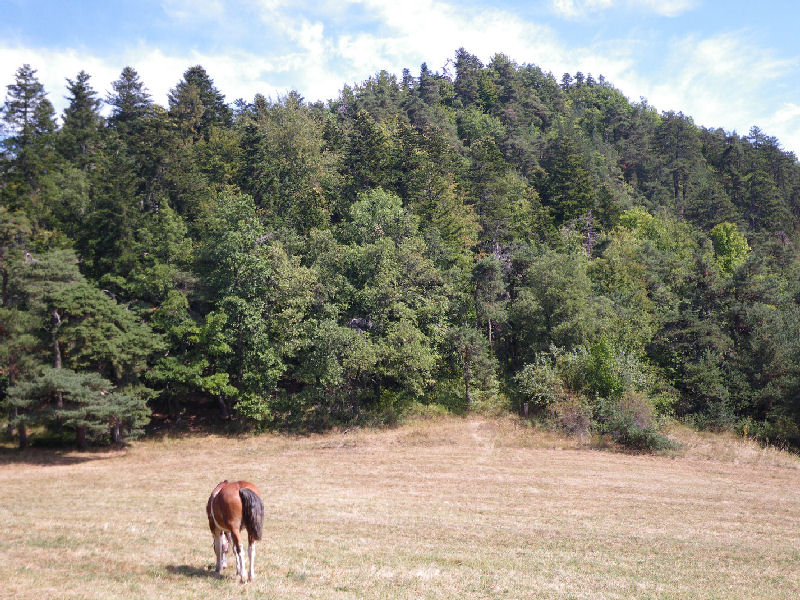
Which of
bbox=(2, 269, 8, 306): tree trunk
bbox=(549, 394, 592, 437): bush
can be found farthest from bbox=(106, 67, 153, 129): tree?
bbox=(549, 394, 592, 437): bush

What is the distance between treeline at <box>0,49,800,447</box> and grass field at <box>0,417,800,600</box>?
4.63m

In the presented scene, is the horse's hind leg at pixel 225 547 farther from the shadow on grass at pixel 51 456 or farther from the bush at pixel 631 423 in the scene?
the bush at pixel 631 423

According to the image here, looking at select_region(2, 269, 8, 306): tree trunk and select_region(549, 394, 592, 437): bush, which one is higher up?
select_region(2, 269, 8, 306): tree trunk

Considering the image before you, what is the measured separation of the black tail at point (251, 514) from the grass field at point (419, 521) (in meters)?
0.95

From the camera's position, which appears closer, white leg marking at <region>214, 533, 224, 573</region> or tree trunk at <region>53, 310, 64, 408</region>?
white leg marking at <region>214, 533, 224, 573</region>

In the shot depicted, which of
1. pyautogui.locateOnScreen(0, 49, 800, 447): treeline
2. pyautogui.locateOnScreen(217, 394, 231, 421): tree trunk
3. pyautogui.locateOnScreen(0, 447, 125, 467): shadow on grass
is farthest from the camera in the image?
pyautogui.locateOnScreen(217, 394, 231, 421): tree trunk

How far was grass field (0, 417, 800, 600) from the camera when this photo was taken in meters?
11.4

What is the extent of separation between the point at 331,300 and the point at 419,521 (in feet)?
81.0

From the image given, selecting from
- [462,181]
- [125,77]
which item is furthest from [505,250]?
[125,77]

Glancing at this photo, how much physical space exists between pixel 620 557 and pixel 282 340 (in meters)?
27.8

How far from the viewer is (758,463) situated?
29453 millimetres

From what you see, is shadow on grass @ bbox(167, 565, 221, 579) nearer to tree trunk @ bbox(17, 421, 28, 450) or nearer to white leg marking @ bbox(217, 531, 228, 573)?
white leg marking @ bbox(217, 531, 228, 573)

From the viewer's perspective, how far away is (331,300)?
133 feet

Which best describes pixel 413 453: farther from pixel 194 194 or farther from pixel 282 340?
pixel 194 194
